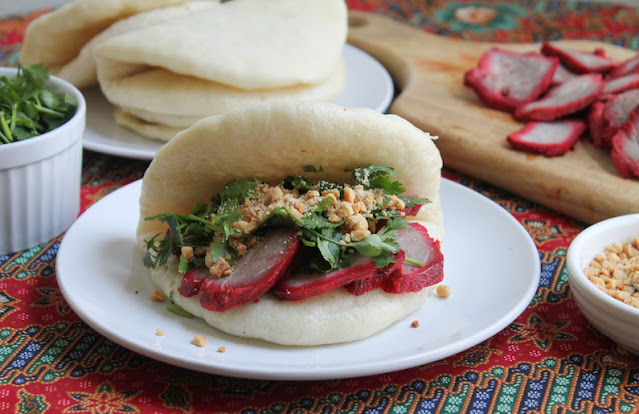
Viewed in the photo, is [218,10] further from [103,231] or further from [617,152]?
[617,152]

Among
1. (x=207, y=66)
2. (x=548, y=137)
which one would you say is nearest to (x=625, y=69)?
(x=548, y=137)

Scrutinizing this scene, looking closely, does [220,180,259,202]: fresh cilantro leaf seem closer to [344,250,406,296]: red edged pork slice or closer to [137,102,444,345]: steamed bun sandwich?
[137,102,444,345]: steamed bun sandwich

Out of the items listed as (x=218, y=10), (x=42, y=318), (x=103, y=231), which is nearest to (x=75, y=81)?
(x=218, y=10)

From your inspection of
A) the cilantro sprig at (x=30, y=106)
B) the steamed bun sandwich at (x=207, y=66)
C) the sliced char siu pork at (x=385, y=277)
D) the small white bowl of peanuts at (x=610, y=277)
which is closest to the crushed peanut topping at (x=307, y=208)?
the sliced char siu pork at (x=385, y=277)

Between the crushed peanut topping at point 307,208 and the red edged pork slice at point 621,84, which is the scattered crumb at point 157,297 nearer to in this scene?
the crushed peanut topping at point 307,208

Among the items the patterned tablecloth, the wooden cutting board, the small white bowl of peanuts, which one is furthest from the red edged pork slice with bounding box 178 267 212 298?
the wooden cutting board

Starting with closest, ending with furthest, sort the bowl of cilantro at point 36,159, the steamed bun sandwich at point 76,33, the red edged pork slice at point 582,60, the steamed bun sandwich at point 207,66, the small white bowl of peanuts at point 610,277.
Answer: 1. the small white bowl of peanuts at point 610,277
2. the bowl of cilantro at point 36,159
3. the steamed bun sandwich at point 207,66
4. the steamed bun sandwich at point 76,33
5. the red edged pork slice at point 582,60

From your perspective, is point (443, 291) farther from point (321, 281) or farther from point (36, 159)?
point (36, 159)
